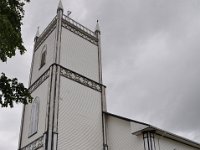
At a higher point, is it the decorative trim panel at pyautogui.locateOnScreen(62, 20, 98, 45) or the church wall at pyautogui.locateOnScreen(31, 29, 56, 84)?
the decorative trim panel at pyautogui.locateOnScreen(62, 20, 98, 45)

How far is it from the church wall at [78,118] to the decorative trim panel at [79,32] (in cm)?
558

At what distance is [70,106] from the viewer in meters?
20.7

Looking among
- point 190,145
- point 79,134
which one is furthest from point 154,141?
point 79,134

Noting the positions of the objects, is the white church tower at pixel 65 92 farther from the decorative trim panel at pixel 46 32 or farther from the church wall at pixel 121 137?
the church wall at pixel 121 137

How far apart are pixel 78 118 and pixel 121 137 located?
3.46m

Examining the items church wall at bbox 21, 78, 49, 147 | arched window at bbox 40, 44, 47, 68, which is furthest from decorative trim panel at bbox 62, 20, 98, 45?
church wall at bbox 21, 78, 49, 147

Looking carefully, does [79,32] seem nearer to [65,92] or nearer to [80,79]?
[80,79]

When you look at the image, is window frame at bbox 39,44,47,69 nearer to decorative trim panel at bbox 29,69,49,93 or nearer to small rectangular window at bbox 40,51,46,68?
small rectangular window at bbox 40,51,46,68

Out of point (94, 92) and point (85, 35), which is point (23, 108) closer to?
point (94, 92)

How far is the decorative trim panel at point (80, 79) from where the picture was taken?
21858 mm

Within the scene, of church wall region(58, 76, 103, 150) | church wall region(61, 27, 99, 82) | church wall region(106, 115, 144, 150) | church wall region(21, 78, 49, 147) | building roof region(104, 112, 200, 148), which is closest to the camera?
building roof region(104, 112, 200, 148)

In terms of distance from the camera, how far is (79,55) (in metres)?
24.4

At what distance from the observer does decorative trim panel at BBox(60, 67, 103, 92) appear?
21.9 metres

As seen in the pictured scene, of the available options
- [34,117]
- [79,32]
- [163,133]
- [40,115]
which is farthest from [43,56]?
[163,133]
